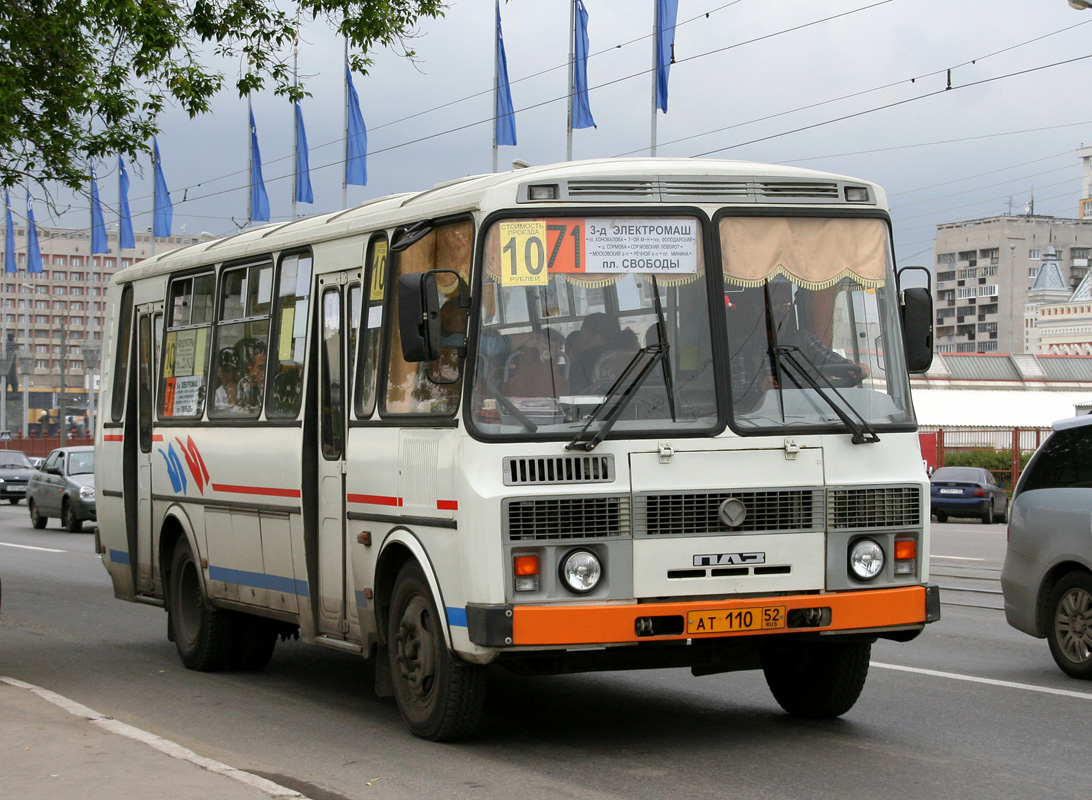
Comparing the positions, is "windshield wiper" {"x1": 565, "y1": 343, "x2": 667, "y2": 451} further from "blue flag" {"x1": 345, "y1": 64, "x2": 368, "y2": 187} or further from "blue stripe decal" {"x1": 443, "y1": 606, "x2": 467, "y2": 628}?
"blue flag" {"x1": 345, "y1": 64, "x2": 368, "y2": 187}

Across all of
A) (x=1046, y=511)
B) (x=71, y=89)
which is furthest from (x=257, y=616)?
(x=71, y=89)

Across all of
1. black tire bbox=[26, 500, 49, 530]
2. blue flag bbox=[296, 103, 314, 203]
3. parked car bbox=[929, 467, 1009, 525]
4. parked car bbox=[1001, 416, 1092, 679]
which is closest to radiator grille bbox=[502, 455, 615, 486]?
parked car bbox=[1001, 416, 1092, 679]

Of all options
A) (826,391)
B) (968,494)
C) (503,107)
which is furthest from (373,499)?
(503,107)

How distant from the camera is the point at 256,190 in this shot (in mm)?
52750

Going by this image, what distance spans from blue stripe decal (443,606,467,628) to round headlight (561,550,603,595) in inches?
20.7

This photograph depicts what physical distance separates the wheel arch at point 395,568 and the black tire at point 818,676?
1786 mm

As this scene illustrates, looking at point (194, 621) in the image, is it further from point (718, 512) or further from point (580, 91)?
point (580, 91)

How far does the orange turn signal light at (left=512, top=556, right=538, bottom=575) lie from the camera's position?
7.25m

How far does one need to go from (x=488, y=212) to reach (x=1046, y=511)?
4996 millimetres

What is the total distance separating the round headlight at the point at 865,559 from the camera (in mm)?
7656

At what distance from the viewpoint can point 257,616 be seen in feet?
36.3

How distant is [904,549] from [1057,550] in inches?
121

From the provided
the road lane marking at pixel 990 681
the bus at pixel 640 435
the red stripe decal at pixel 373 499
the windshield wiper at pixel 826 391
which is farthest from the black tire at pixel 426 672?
the road lane marking at pixel 990 681

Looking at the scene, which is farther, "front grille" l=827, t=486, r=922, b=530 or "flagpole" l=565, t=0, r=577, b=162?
"flagpole" l=565, t=0, r=577, b=162
